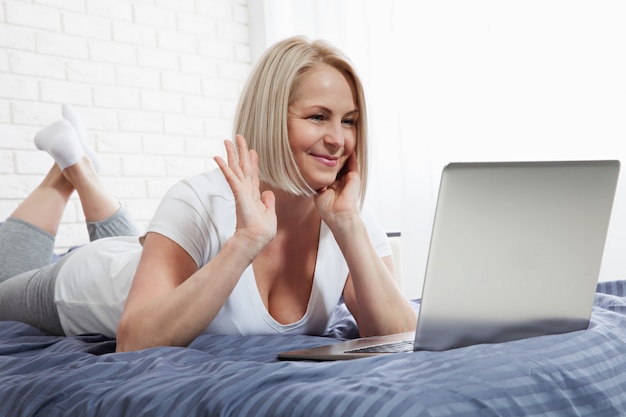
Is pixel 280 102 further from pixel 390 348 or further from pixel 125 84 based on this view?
pixel 125 84

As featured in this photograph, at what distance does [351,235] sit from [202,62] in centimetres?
286

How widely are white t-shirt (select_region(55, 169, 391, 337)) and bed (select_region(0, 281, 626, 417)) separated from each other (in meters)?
0.36

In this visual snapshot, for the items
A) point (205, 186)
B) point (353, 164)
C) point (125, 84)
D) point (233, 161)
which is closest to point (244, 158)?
point (233, 161)

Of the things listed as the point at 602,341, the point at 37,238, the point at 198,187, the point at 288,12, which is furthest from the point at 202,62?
the point at 602,341

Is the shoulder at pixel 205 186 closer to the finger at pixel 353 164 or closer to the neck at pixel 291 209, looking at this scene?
the neck at pixel 291 209

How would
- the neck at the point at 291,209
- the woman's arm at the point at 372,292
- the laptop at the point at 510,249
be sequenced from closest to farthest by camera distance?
the laptop at the point at 510,249, the woman's arm at the point at 372,292, the neck at the point at 291,209

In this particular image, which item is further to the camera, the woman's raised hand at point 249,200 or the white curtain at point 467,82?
the white curtain at point 467,82

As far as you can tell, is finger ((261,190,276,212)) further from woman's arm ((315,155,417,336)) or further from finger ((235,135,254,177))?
woman's arm ((315,155,417,336))

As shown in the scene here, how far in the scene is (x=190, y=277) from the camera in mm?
1478

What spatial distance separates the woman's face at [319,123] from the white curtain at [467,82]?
69.2 inches

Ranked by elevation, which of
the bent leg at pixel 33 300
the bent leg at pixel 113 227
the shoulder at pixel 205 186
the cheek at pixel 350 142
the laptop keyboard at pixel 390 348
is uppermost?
the cheek at pixel 350 142

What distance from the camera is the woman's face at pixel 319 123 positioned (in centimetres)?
171

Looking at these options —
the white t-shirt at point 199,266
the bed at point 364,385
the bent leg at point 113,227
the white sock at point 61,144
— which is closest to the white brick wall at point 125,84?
the white sock at point 61,144

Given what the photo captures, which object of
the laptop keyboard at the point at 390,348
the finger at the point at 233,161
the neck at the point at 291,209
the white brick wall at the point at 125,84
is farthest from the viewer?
the white brick wall at the point at 125,84
